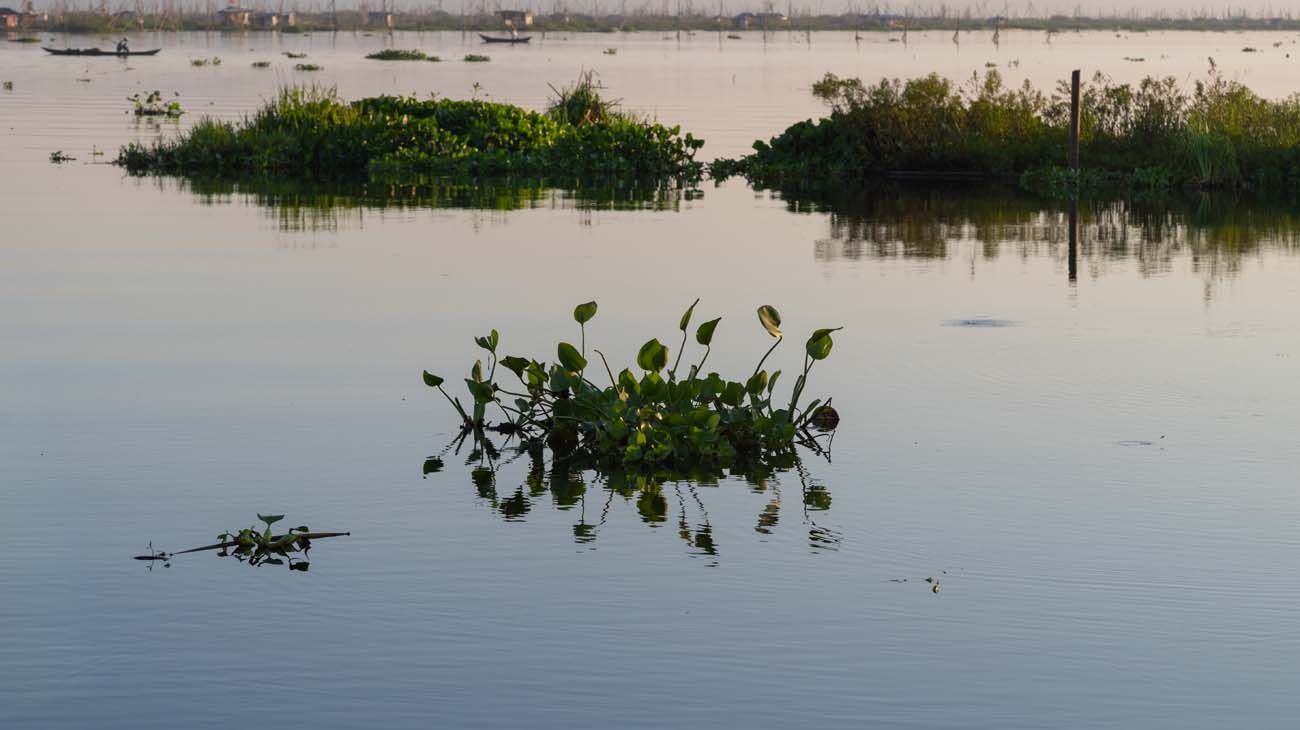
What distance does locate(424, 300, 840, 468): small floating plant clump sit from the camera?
11469mm

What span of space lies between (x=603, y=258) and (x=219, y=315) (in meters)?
5.51

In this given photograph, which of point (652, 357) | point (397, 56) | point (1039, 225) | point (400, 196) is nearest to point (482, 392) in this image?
point (652, 357)

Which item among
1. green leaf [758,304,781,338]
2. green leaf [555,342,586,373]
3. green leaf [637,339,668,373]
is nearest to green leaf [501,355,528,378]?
green leaf [555,342,586,373]

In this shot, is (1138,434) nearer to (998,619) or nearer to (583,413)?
(583,413)

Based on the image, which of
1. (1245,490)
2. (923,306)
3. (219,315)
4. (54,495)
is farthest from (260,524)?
(923,306)

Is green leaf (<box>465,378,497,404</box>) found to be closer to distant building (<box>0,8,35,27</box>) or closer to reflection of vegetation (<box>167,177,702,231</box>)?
reflection of vegetation (<box>167,177,702,231</box>)

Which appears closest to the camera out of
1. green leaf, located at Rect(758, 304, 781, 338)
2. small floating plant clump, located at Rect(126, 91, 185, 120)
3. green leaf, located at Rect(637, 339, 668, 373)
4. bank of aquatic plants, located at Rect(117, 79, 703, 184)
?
green leaf, located at Rect(637, 339, 668, 373)

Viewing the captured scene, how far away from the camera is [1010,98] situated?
36.0 meters

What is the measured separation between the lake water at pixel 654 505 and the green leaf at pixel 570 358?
871 millimetres

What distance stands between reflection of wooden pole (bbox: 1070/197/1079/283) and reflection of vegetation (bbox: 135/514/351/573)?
12256mm

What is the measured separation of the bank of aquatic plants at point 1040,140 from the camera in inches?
1278

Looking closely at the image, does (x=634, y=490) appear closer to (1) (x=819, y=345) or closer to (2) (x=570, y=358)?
(2) (x=570, y=358)

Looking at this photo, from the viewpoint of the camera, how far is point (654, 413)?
11.5 m

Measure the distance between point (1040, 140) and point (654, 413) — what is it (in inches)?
966
